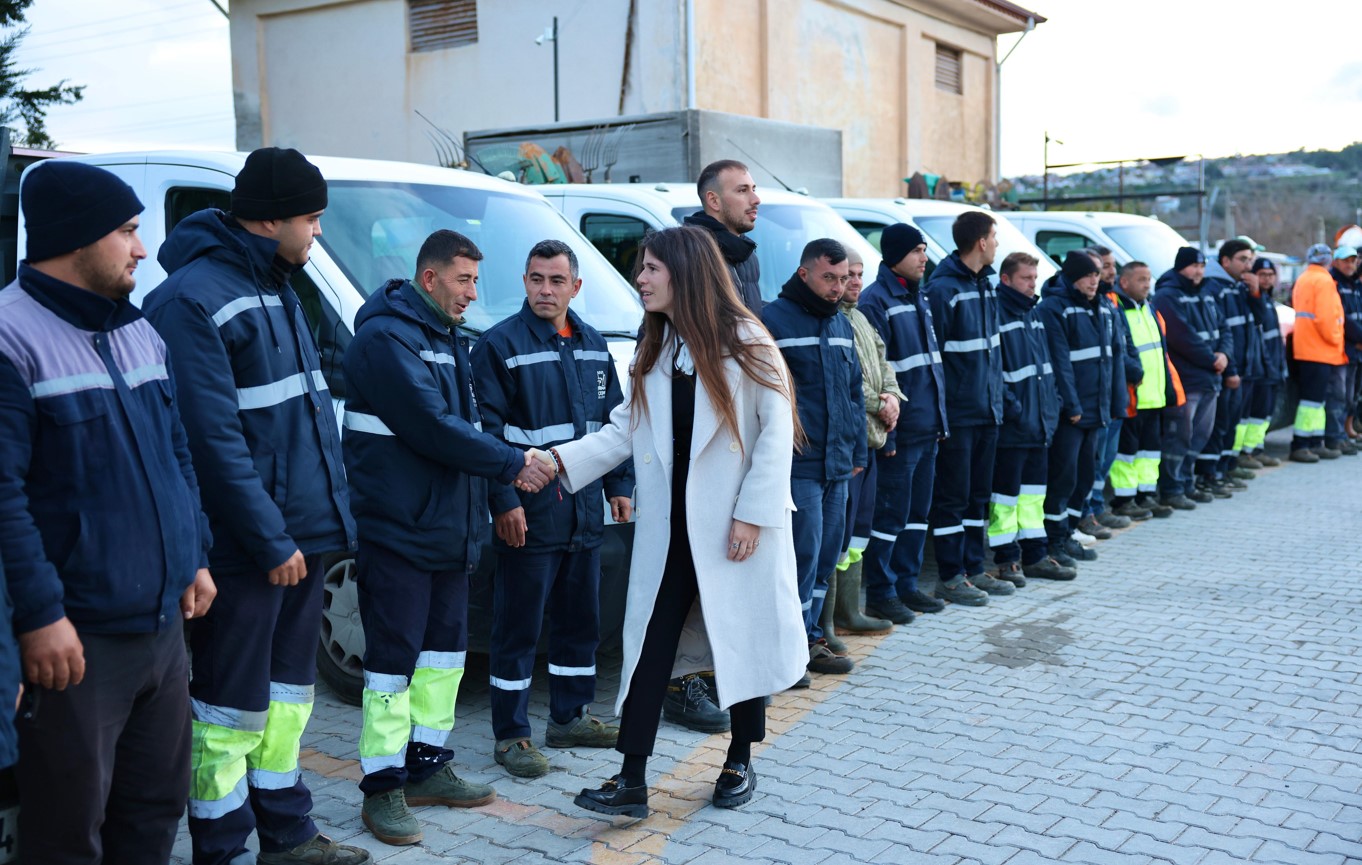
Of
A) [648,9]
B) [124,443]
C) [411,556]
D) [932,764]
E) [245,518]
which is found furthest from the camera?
[648,9]

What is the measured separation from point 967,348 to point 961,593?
1.39m

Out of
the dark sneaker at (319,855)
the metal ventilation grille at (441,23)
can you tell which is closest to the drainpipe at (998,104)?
the metal ventilation grille at (441,23)

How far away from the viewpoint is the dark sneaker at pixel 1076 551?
854 centimetres

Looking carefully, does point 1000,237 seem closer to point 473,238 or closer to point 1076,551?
point 1076,551

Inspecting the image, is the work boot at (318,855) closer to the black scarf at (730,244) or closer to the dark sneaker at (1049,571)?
the black scarf at (730,244)

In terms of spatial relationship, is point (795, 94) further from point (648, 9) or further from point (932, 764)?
point (932, 764)

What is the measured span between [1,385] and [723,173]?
3.55 metres

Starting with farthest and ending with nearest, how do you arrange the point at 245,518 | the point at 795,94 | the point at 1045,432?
the point at 795,94 → the point at 1045,432 → the point at 245,518

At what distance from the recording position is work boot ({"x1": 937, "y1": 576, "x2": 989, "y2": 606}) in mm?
7438

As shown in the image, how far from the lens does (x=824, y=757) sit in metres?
4.98

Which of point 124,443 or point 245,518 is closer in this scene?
point 124,443

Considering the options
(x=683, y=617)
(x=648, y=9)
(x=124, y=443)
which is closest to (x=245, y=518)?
(x=124, y=443)

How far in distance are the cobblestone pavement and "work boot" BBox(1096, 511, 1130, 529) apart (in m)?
2.25

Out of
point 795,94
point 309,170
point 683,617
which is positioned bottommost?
point 683,617
